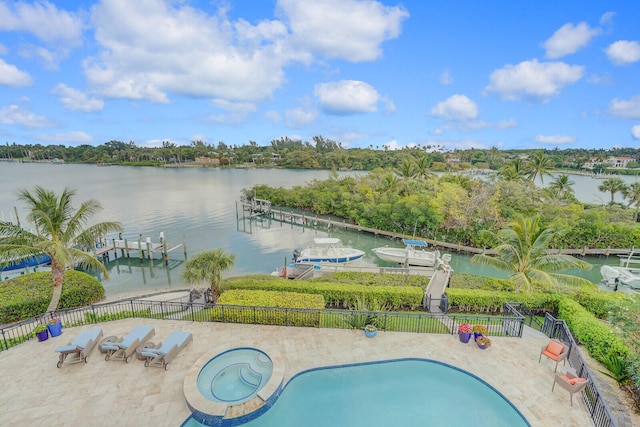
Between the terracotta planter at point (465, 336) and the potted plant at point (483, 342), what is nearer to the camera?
the potted plant at point (483, 342)

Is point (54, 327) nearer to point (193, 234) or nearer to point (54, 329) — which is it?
point (54, 329)

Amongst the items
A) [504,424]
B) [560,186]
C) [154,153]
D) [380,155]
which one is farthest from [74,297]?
[154,153]

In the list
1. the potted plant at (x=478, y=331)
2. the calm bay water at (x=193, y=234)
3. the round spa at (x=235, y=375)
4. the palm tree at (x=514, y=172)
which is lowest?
the calm bay water at (x=193, y=234)

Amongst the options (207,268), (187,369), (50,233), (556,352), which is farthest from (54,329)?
(556,352)

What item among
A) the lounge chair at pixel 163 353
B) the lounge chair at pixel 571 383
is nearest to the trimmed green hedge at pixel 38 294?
the lounge chair at pixel 163 353

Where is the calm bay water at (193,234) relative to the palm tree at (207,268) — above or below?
below

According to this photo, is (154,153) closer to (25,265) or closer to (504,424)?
(25,265)

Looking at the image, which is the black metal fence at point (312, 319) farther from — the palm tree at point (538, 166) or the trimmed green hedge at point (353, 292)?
the palm tree at point (538, 166)
